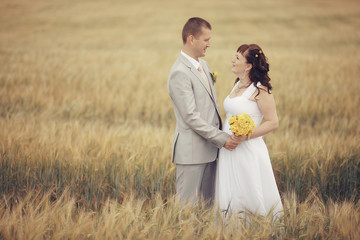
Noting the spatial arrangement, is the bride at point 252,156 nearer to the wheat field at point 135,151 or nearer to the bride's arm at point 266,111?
the bride's arm at point 266,111

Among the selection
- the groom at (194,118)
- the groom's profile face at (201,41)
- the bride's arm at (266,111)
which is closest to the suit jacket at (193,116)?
the groom at (194,118)

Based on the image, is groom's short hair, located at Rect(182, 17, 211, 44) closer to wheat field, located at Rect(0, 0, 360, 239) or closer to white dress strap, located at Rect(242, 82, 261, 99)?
white dress strap, located at Rect(242, 82, 261, 99)

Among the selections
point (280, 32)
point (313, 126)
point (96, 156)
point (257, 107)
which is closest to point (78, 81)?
point (96, 156)

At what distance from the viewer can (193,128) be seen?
7.25 ft

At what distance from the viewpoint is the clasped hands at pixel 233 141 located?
2188 millimetres

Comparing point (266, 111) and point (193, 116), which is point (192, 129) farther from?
point (266, 111)

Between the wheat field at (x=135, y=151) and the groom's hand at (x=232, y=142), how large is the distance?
1.63 ft

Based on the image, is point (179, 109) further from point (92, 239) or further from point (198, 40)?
point (92, 239)

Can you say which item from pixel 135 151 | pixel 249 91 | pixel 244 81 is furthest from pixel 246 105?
pixel 135 151

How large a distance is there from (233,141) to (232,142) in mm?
13

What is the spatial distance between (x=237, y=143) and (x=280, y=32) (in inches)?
921

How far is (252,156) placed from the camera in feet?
7.45

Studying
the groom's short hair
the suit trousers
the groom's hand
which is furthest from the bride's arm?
the groom's short hair

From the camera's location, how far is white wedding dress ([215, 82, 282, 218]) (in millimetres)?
2250
